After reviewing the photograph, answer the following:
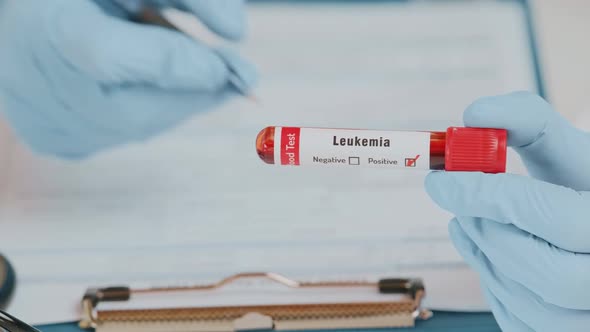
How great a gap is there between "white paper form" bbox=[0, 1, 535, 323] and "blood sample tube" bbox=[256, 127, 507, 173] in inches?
7.4

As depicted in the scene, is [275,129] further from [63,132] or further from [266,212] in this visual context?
[63,132]

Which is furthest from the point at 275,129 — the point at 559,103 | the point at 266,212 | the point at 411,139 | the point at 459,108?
the point at 559,103

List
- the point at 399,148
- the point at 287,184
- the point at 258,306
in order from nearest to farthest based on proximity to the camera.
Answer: the point at 399,148 → the point at 258,306 → the point at 287,184

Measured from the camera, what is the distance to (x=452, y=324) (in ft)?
2.01

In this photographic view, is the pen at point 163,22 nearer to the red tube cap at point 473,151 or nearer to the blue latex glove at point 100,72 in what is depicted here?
the blue latex glove at point 100,72

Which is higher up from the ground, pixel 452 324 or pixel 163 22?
pixel 163 22

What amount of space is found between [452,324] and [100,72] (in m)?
0.43

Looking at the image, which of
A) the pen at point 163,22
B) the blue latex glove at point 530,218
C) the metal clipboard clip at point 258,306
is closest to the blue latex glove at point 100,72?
the pen at point 163,22

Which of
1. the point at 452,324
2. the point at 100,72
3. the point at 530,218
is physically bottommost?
the point at 452,324

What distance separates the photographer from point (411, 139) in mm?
490

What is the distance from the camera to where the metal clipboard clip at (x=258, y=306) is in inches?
23.5

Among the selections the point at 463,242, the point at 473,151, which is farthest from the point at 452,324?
the point at 473,151

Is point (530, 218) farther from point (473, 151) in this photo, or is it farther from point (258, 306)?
point (258, 306)

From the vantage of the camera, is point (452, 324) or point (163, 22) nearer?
point (452, 324)
